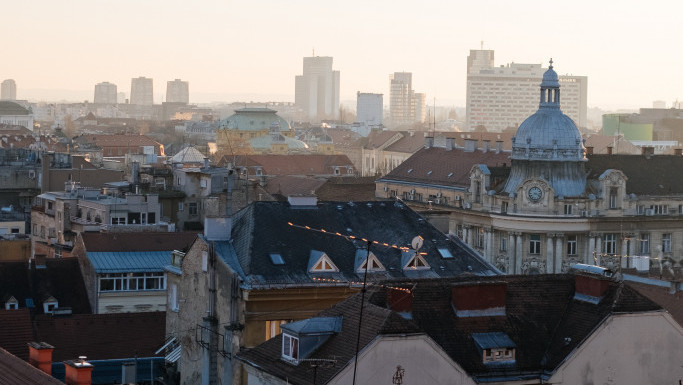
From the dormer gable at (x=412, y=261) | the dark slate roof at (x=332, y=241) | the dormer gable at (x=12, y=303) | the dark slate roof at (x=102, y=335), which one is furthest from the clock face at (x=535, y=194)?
the dormer gable at (x=412, y=261)

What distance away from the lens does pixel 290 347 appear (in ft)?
123

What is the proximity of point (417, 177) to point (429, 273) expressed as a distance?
62738 mm

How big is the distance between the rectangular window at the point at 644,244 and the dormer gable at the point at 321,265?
164ft

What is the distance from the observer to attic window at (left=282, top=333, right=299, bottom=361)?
37.2m

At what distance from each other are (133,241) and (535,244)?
1162 inches

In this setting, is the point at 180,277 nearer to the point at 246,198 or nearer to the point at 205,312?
the point at 205,312

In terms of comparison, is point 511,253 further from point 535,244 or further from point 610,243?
point 610,243

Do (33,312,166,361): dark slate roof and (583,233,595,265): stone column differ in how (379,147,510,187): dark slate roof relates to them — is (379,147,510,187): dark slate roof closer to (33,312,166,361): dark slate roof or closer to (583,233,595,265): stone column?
(583,233,595,265): stone column

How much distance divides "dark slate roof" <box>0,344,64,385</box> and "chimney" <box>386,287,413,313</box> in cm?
885

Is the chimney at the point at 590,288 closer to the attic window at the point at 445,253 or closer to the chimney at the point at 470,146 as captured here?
the attic window at the point at 445,253

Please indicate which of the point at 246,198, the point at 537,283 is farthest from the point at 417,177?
the point at 537,283

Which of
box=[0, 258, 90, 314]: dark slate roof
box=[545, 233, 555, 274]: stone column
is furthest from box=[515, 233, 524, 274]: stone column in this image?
box=[0, 258, 90, 314]: dark slate roof

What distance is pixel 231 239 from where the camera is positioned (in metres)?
49.2

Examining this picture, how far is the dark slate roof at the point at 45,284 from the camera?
65.7 meters
